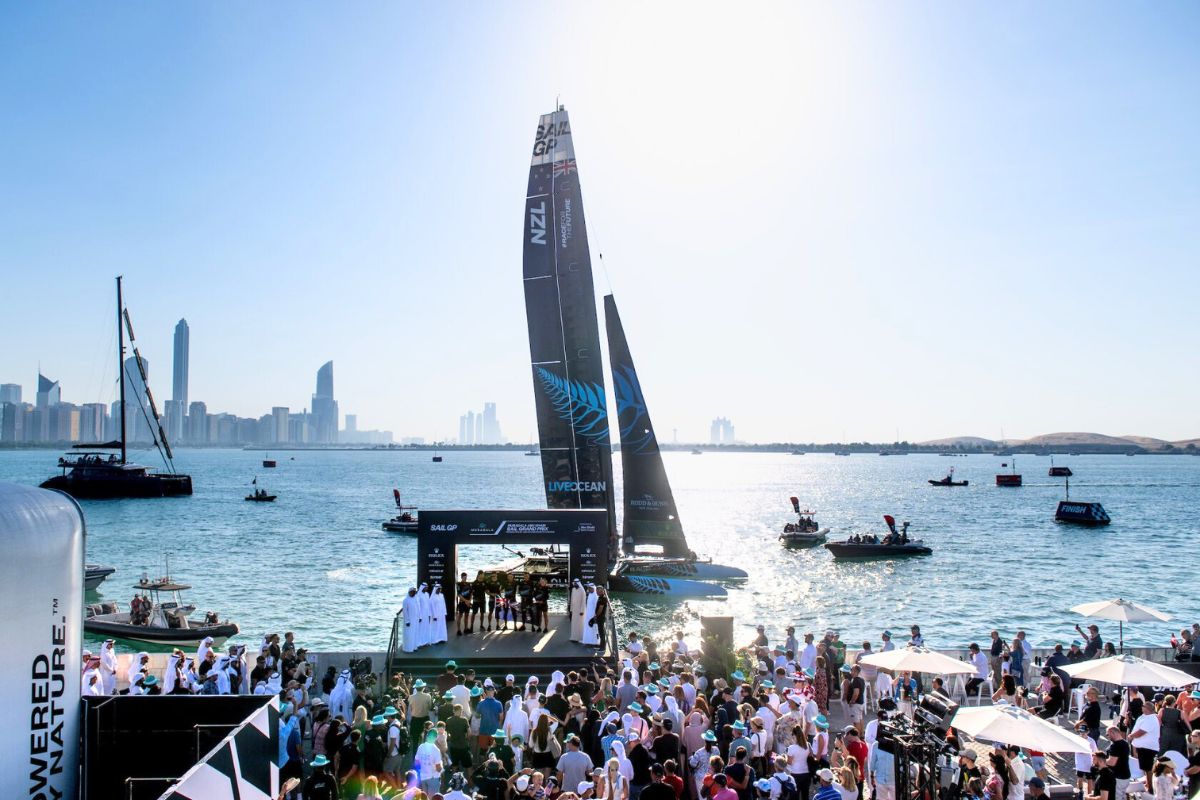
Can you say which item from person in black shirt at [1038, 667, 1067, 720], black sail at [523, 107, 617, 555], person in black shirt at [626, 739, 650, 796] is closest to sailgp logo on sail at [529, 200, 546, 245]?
black sail at [523, 107, 617, 555]

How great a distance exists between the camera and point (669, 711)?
12500 mm

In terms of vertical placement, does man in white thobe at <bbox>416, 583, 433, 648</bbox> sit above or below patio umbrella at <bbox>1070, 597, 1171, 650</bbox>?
below

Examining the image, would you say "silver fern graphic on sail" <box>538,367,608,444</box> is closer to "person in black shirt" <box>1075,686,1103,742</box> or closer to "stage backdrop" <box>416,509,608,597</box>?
"stage backdrop" <box>416,509,608,597</box>

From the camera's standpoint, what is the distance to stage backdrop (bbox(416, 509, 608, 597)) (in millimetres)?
21531

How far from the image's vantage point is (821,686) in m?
17.5

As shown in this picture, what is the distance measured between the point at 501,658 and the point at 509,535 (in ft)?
12.2

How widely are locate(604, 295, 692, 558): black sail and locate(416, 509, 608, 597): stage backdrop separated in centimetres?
1796

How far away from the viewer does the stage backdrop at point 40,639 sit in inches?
A: 327

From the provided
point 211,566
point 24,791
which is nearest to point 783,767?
point 24,791

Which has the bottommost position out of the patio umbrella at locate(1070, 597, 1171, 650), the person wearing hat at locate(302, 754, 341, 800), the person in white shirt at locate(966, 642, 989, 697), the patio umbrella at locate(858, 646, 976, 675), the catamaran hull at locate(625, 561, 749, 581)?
the catamaran hull at locate(625, 561, 749, 581)

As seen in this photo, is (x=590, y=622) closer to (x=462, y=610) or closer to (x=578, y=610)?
(x=578, y=610)

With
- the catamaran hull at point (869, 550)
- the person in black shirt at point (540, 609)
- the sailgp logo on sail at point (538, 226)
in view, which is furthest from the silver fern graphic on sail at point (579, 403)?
the catamaran hull at point (869, 550)

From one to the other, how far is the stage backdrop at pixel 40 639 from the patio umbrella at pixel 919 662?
11.8 m

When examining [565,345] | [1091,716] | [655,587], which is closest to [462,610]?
[1091,716]
